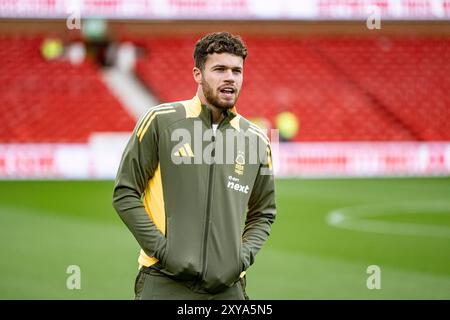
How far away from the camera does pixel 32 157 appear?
648 inches

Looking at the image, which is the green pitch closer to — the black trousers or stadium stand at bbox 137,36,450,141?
the black trousers

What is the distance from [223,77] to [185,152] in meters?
0.38

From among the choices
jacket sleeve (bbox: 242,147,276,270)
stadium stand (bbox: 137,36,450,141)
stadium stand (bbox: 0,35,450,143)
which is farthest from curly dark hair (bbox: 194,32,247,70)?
stadium stand (bbox: 137,36,450,141)

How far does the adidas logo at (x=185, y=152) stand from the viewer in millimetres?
3162

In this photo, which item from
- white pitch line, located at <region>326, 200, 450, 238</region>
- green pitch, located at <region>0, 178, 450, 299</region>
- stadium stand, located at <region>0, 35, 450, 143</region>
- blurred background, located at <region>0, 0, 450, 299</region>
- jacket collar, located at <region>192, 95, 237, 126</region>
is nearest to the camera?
jacket collar, located at <region>192, 95, 237, 126</region>

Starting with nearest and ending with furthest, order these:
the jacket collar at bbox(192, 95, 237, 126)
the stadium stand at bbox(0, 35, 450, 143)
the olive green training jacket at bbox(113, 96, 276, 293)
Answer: the olive green training jacket at bbox(113, 96, 276, 293) → the jacket collar at bbox(192, 95, 237, 126) → the stadium stand at bbox(0, 35, 450, 143)

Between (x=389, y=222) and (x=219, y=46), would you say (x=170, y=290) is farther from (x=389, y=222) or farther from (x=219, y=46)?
(x=389, y=222)

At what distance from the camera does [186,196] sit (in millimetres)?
3111

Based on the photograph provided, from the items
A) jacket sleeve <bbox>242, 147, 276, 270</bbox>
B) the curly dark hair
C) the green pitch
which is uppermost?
the curly dark hair

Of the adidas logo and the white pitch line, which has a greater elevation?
the adidas logo

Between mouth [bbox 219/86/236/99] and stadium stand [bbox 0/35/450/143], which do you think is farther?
stadium stand [bbox 0/35/450/143]

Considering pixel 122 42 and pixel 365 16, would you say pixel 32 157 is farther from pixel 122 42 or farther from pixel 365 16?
pixel 365 16

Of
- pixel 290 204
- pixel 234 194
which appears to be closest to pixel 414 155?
pixel 290 204

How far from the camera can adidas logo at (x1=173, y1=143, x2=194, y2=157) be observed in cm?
316
